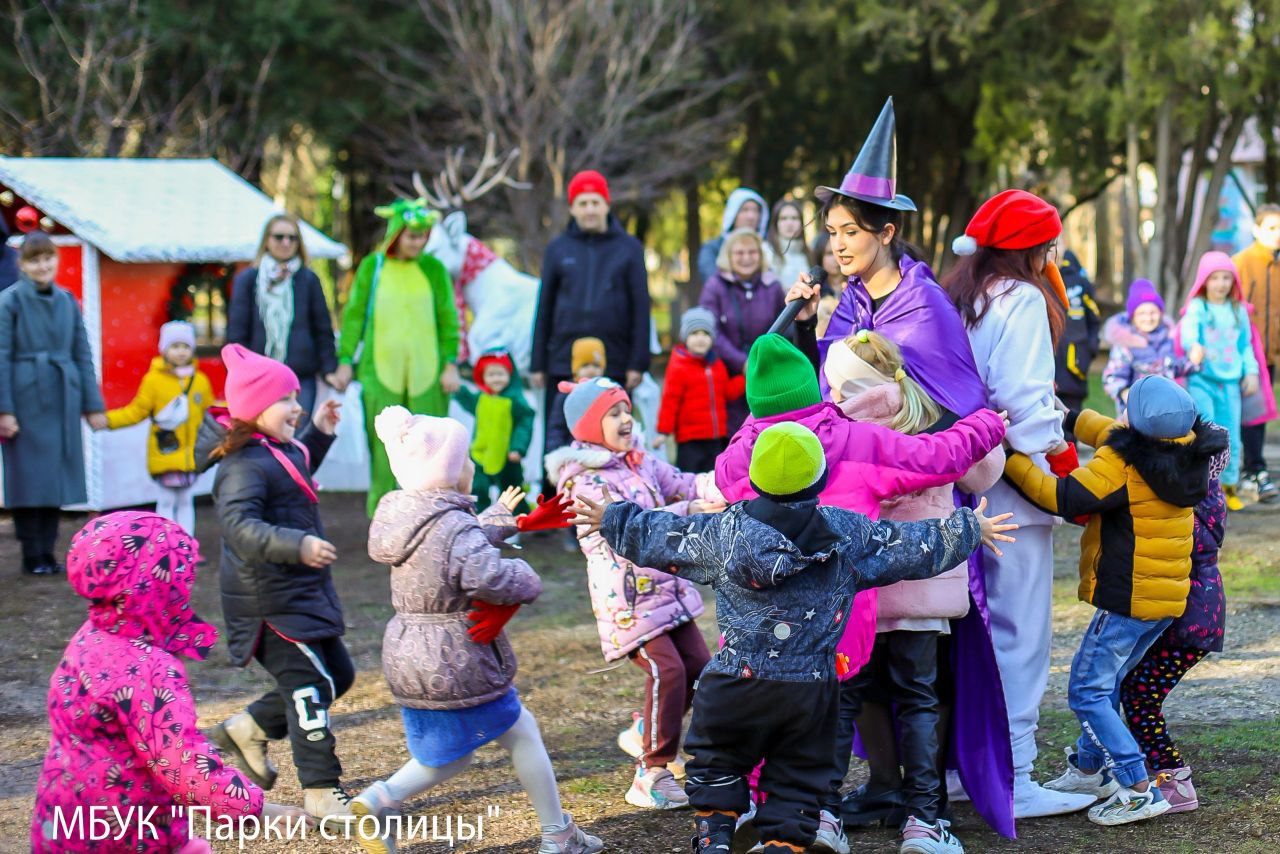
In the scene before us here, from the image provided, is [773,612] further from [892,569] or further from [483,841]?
[483,841]

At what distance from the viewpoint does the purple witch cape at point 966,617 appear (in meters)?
4.38

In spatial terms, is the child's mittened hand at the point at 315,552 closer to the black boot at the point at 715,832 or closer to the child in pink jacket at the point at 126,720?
the child in pink jacket at the point at 126,720

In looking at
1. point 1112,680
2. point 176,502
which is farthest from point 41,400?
point 1112,680

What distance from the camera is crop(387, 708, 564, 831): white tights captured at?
423 cm

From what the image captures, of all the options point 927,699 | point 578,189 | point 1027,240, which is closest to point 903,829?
point 927,699

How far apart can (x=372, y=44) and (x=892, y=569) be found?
62.5ft

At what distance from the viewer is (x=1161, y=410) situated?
14.3 ft

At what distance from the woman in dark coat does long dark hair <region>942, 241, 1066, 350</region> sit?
5.66 metres

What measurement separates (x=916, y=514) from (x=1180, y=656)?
107 centimetres

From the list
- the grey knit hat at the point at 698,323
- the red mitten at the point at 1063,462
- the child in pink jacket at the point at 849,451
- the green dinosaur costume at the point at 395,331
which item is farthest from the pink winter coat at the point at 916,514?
the green dinosaur costume at the point at 395,331

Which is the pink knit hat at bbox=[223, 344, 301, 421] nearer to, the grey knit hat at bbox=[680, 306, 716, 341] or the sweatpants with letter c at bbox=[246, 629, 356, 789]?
the sweatpants with letter c at bbox=[246, 629, 356, 789]

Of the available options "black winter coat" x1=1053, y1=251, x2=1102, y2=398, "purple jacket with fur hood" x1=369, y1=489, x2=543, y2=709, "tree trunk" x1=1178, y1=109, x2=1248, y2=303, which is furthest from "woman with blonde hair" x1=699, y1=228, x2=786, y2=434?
"tree trunk" x1=1178, y1=109, x2=1248, y2=303

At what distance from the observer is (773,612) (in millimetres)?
3830

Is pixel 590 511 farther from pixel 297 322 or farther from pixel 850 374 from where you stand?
pixel 297 322
